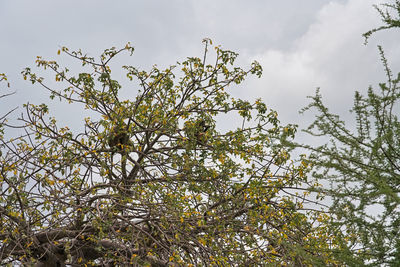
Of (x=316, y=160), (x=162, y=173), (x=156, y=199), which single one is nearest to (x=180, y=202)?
(x=156, y=199)

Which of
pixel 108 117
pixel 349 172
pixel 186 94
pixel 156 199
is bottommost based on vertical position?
pixel 349 172

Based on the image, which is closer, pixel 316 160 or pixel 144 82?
pixel 316 160

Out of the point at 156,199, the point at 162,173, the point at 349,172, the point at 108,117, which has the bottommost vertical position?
the point at 349,172

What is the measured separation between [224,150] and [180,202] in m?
1.49

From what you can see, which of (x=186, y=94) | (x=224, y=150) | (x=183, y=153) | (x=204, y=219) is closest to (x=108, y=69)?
(x=186, y=94)

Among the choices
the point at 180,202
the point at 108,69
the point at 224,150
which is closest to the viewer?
the point at 180,202

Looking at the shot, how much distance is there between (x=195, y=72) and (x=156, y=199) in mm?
2960

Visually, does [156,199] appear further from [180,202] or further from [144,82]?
[144,82]

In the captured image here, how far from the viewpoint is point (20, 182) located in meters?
7.52

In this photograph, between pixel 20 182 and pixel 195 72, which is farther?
pixel 195 72

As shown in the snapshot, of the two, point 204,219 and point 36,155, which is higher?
point 36,155

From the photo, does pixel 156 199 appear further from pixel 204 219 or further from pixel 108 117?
pixel 108 117

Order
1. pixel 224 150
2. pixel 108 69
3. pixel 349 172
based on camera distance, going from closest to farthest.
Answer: pixel 349 172 → pixel 224 150 → pixel 108 69

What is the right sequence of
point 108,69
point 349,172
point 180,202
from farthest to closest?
point 108,69, point 180,202, point 349,172
